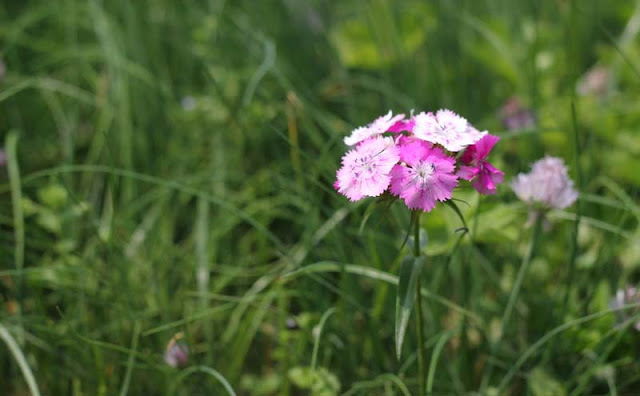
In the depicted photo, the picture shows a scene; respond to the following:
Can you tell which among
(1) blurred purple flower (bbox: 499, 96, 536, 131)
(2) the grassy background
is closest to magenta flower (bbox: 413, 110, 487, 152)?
(2) the grassy background

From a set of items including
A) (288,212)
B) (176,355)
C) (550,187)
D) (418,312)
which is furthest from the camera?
(288,212)

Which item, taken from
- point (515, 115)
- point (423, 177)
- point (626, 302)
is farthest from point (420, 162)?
point (515, 115)

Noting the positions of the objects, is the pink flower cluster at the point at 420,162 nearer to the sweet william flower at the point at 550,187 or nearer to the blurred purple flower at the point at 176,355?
the sweet william flower at the point at 550,187

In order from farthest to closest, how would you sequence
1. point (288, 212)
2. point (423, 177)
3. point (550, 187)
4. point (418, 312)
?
point (288, 212) → point (550, 187) → point (418, 312) → point (423, 177)

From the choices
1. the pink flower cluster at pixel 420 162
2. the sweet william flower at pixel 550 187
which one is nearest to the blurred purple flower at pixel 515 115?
the sweet william flower at pixel 550 187

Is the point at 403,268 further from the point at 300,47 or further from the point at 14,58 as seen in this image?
the point at 14,58

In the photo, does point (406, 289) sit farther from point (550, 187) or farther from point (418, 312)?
point (550, 187)
